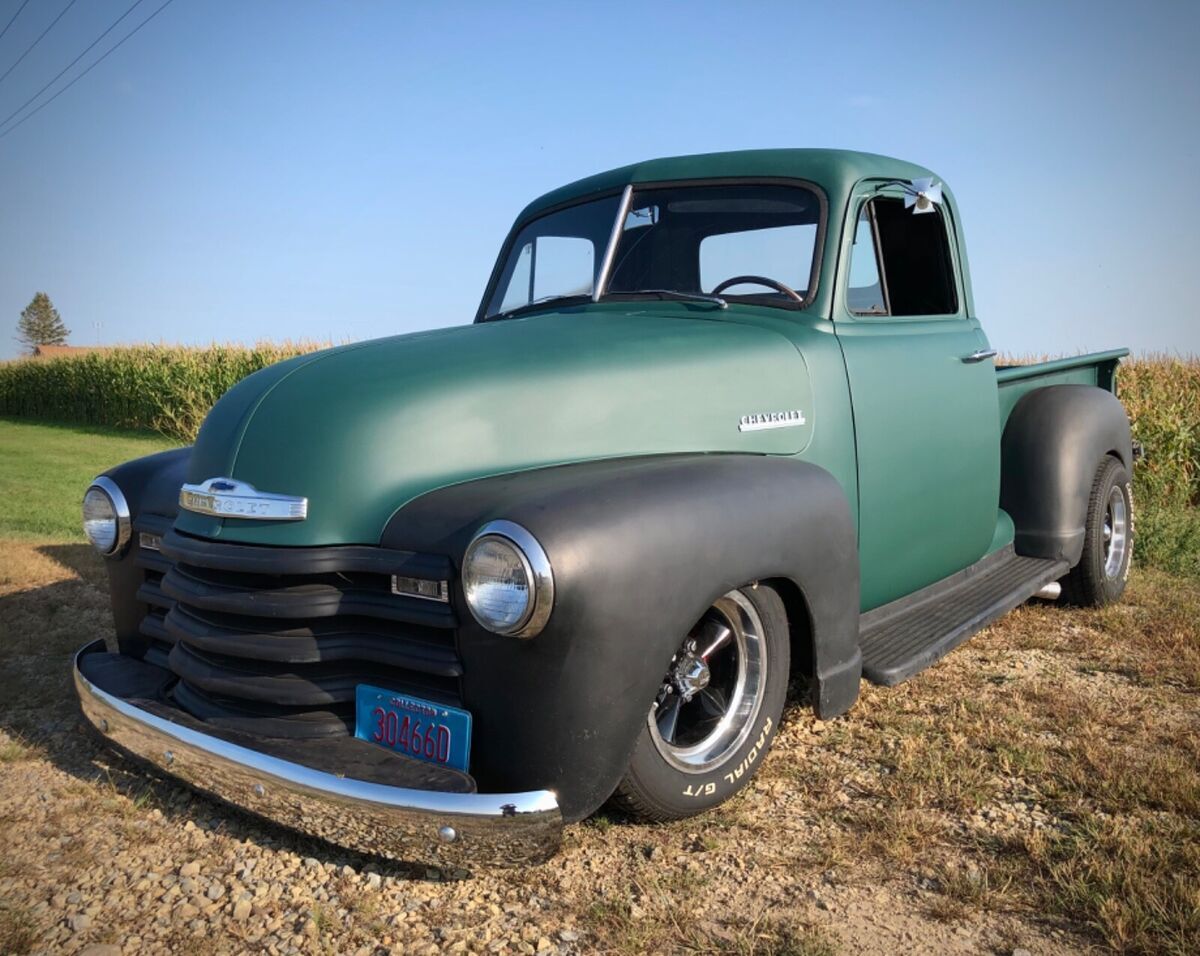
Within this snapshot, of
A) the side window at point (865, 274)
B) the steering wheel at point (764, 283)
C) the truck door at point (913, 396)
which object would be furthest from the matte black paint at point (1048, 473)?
the steering wheel at point (764, 283)

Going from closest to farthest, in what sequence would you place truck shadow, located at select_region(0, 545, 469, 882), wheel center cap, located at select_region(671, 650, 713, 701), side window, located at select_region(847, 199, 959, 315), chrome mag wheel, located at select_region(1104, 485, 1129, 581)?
wheel center cap, located at select_region(671, 650, 713, 701) → truck shadow, located at select_region(0, 545, 469, 882) → side window, located at select_region(847, 199, 959, 315) → chrome mag wheel, located at select_region(1104, 485, 1129, 581)

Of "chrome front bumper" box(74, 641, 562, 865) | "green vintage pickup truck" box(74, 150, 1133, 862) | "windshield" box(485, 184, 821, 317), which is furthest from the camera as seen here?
"windshield" box(485, 184, 821, 317)

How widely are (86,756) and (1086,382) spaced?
5214 millimetres

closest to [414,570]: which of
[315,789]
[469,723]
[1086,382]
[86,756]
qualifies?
[469,723]

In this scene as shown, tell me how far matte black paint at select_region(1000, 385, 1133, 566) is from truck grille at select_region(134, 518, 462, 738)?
334 centimetres

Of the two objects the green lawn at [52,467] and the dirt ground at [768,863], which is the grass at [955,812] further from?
the green lawn at [52,467]

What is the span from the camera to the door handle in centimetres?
433

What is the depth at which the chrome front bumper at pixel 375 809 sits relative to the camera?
222cm

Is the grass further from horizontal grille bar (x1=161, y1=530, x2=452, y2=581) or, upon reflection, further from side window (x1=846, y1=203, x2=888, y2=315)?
side window (x1=846, y1=203, x2=888, y2=315)

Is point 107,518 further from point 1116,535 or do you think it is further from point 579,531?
point 1116,535

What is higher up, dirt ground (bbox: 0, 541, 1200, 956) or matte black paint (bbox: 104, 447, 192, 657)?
matte black paint (bbox: 104, 447, 192, 657)

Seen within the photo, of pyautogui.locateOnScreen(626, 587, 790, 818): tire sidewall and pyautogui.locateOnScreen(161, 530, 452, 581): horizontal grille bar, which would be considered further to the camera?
pyautogui.locateOnScreen(626, 587, 790, 818): tire sidewall

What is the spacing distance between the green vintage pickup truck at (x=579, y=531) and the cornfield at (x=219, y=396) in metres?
3.91

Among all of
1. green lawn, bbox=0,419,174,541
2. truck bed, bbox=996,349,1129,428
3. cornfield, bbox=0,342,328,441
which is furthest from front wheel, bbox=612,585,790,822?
cornfield, bbox=0,342,328,441
